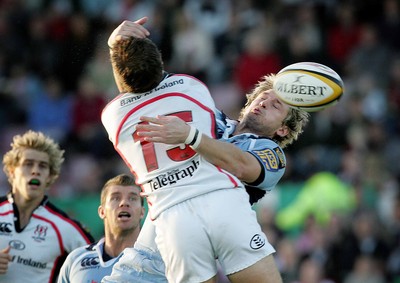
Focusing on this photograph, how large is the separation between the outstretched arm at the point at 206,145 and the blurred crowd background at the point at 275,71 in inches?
236

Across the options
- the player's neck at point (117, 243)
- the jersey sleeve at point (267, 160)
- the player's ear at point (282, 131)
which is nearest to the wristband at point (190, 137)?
the jersey sleeve at point (267, 160)

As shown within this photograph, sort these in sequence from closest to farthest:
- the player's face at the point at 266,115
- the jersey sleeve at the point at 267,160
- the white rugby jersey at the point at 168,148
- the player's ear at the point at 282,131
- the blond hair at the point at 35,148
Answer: the white rugby jersey at the point at 168,148, the jersey sleeve at the point at 267,160, the player's face at the point at 266,115, the player's ear at the point at 282,131, the blond hair at the point at 35,148

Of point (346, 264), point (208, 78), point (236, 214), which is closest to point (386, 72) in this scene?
point (208, 78)

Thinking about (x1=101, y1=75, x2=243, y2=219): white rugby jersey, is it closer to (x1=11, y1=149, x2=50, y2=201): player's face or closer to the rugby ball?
the rugby ball

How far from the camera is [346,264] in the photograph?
13.6 m

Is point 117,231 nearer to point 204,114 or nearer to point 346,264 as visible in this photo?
point 204,114

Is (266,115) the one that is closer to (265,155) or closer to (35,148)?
(265,155)

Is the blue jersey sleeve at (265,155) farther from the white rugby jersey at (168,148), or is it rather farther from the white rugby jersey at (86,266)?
the white rugby jersey at (86,266)

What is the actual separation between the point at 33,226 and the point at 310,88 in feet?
9.53

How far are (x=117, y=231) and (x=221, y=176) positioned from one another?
1591 mm

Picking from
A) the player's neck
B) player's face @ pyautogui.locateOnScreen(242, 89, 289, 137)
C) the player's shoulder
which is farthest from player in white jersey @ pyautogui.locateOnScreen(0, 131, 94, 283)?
player's face @ pyautogui.locateOnScreen(242, 89, 289, 137)

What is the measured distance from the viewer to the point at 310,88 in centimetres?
729

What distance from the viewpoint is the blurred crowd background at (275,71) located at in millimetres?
13883

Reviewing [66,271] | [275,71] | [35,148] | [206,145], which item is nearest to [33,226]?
[35,148]
